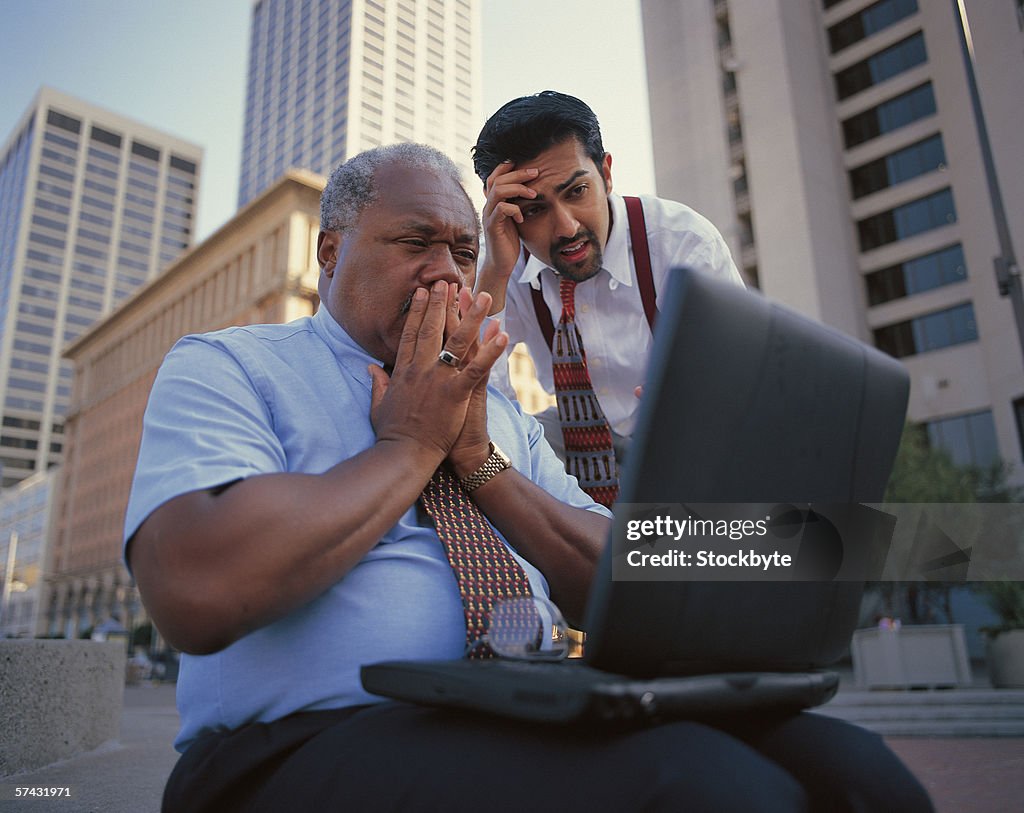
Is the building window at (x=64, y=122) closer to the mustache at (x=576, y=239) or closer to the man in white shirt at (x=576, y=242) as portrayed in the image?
the man in white shirt at (x=576, y=242)

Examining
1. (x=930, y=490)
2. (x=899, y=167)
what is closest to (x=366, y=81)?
(x=899, y=167)

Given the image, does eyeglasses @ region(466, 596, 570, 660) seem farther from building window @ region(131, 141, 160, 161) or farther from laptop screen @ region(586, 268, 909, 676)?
building window @ region(131, 141, 160, 161)

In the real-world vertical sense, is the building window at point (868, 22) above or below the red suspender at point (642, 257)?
above

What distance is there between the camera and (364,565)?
1.21m

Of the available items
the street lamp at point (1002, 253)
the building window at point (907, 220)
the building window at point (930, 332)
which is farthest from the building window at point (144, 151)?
the street lamp at point (1002, 253)

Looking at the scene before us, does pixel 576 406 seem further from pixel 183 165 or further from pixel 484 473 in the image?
pixel 183 165

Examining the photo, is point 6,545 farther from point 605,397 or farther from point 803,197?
point 605,397

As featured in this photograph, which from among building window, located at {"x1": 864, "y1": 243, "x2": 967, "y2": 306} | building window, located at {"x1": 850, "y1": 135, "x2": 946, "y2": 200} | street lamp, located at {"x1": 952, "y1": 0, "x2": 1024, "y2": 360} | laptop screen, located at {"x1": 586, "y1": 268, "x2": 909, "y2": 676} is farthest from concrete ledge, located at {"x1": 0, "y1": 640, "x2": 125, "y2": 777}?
building window, located at {"x1": 850, "y1": 135, "x2": 946, "y2": 200}

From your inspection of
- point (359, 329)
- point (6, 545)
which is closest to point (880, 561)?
point (359, 329)

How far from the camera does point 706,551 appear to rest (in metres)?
0.84

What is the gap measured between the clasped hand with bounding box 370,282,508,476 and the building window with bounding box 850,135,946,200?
33.7m

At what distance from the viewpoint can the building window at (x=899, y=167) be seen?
98.6 ft

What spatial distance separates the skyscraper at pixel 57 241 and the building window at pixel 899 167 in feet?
317

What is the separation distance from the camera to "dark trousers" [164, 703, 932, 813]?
73 cm
